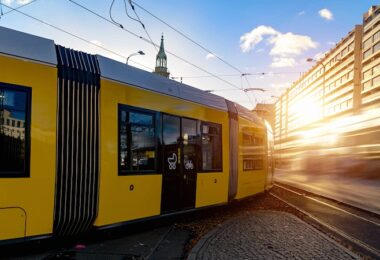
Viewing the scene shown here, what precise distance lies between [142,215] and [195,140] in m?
2.69

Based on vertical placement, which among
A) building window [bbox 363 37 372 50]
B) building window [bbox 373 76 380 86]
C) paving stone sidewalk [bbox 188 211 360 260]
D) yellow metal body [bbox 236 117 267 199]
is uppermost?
building window [bbox 363 37 372 50]

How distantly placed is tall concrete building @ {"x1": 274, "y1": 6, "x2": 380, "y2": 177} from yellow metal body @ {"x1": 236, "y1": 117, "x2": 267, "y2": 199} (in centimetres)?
1001

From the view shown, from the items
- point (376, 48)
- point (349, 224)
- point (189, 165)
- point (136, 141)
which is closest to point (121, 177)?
point (136, 141)

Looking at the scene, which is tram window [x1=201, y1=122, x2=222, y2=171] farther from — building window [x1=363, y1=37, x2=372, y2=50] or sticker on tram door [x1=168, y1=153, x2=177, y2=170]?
building window [x1=363, y1=37, x2=372, y2=50]

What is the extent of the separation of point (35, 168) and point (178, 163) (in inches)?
146

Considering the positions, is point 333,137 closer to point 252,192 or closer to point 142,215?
point 252,192

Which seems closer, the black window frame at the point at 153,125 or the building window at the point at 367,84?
the black window frame at the point at 153,125

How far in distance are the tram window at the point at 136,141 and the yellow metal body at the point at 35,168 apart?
151cm

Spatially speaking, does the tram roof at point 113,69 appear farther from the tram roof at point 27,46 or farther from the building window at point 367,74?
the building window at point 367,74

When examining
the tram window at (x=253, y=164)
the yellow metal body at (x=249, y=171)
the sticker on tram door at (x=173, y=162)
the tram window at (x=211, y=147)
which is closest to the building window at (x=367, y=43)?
the yellow metal body at (x=249, y=171)

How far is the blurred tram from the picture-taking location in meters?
6.07

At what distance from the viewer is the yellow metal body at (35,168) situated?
5.93 meters

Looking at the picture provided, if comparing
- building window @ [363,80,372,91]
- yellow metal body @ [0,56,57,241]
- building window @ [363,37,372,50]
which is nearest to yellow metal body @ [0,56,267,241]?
yellow metal body @ [0,56,57,241]

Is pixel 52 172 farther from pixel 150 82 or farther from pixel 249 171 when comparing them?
pixel 249 171
